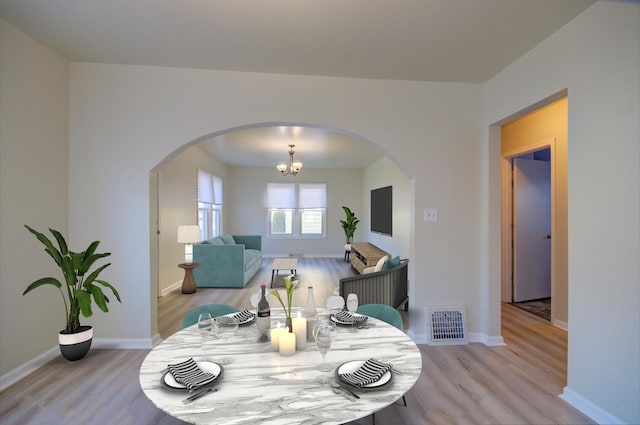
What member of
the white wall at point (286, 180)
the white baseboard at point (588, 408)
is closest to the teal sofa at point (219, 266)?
the white wall at point (286, 180)

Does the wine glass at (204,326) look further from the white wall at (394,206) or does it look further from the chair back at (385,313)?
the white wall at (394,206)

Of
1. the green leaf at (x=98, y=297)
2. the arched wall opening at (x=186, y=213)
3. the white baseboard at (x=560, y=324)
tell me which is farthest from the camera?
the white baseboard at (x=560, y=324)

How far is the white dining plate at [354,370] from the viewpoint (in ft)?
4.02

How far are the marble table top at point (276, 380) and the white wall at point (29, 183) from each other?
5.87 ft

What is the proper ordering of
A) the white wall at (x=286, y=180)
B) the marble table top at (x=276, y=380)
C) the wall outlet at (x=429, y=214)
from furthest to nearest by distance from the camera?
1. the white wall at (x=286, y=180)
2. the wall outlet at (x=429, y=214)
3. the marble table top at (x=276, y=380)

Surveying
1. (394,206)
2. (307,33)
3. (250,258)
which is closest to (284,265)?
(250,258)

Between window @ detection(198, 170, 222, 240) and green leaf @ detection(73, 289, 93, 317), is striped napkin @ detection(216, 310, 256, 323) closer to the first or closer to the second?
green leaf @ detection(73, 289, 93, 317)

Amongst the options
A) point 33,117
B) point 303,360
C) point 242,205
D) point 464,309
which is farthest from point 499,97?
point 242,205

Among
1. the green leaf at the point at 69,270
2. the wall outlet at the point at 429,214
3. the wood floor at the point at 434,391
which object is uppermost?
the wall outlet at the point at 429,214

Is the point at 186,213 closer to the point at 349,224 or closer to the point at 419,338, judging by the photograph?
the point at 349,224

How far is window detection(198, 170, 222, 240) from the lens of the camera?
6793 mm

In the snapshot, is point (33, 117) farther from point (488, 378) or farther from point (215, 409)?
point (488, 378)

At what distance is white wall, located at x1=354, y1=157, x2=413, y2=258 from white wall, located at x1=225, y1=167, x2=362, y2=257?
607 millimetres

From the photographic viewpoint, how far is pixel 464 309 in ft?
10.6
